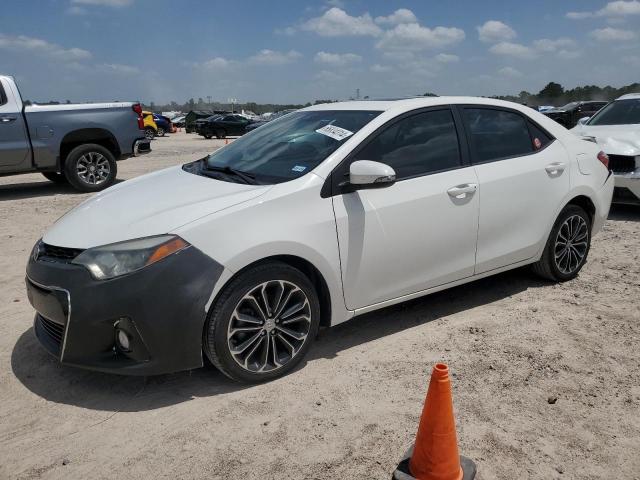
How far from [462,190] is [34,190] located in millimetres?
9349

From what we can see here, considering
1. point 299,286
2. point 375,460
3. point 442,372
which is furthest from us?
point 299,286

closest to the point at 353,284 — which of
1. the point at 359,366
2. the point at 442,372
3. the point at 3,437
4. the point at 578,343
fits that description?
the point at 359,366

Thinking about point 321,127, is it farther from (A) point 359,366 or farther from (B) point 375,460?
(B) point 375,460

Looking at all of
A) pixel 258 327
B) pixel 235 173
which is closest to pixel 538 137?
pixel 235 173

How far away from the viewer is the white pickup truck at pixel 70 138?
914 centimetres

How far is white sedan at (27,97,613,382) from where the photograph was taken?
9.61 ft

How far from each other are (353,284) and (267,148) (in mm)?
1223

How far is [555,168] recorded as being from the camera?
4480 millimetres

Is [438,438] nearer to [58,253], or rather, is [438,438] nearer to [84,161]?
[58,253]

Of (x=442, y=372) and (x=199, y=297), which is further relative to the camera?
(x=199, y=297)

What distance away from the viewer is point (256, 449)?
2.70 meters

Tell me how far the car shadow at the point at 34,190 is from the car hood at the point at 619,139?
8629 mm

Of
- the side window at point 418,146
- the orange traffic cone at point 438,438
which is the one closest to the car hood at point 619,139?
the side window at point 418,146

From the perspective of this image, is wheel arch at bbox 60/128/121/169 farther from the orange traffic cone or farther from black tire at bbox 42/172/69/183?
the orange traffic cone
